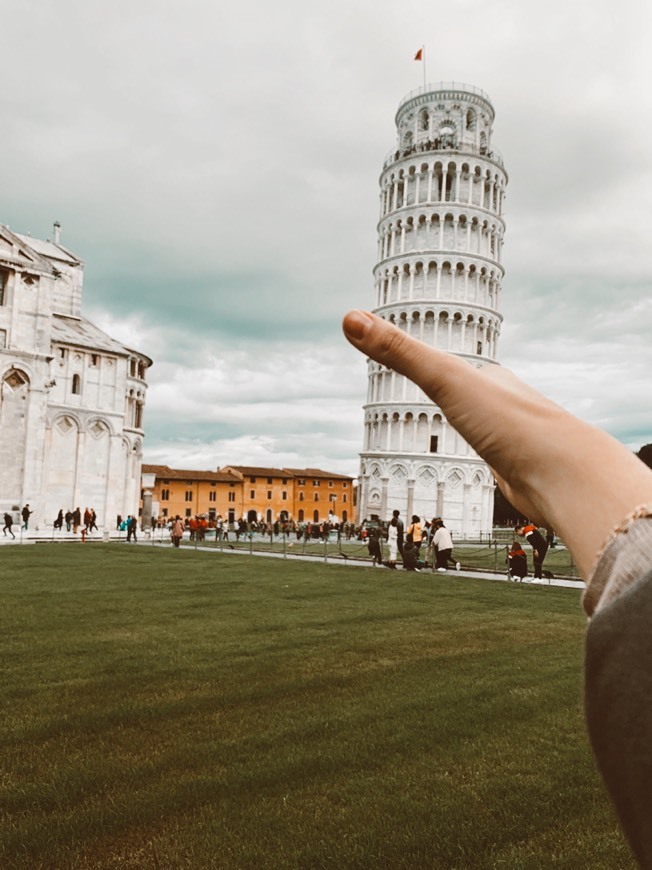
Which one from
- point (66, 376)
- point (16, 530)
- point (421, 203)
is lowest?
point (16, 530)

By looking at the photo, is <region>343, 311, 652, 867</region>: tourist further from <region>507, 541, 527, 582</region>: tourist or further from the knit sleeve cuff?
<region>507, 541, 527, 582</region>: tourist

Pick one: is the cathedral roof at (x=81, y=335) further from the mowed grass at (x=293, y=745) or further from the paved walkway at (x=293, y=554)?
the mowed grass at (x=293, y=745)

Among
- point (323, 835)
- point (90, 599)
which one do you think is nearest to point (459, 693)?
point (323, 835)

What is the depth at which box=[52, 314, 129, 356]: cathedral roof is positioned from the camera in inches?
1900

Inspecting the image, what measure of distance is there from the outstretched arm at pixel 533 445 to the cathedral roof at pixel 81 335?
163 feet

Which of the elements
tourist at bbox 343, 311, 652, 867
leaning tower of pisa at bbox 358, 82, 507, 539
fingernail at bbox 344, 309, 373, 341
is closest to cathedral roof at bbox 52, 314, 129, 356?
leaning tower of pisa at bbox 358, 82, 507, 539

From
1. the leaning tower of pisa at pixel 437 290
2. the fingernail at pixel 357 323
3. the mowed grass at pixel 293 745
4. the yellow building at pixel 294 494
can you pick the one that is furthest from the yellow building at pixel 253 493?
the fingernail at pixel 357 323

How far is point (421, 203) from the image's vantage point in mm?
64000

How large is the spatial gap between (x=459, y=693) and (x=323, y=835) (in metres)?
3.08

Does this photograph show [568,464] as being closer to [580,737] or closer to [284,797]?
[284,797]

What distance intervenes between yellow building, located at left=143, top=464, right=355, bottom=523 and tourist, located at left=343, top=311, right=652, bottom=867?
274 ft

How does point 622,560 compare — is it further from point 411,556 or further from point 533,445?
point 411,556

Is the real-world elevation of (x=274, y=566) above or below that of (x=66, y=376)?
below

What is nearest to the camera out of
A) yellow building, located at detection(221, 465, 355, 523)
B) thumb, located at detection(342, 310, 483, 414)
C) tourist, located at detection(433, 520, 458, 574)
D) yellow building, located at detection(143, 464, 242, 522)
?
thumb, located at detection(342, 310, 483, 414)
